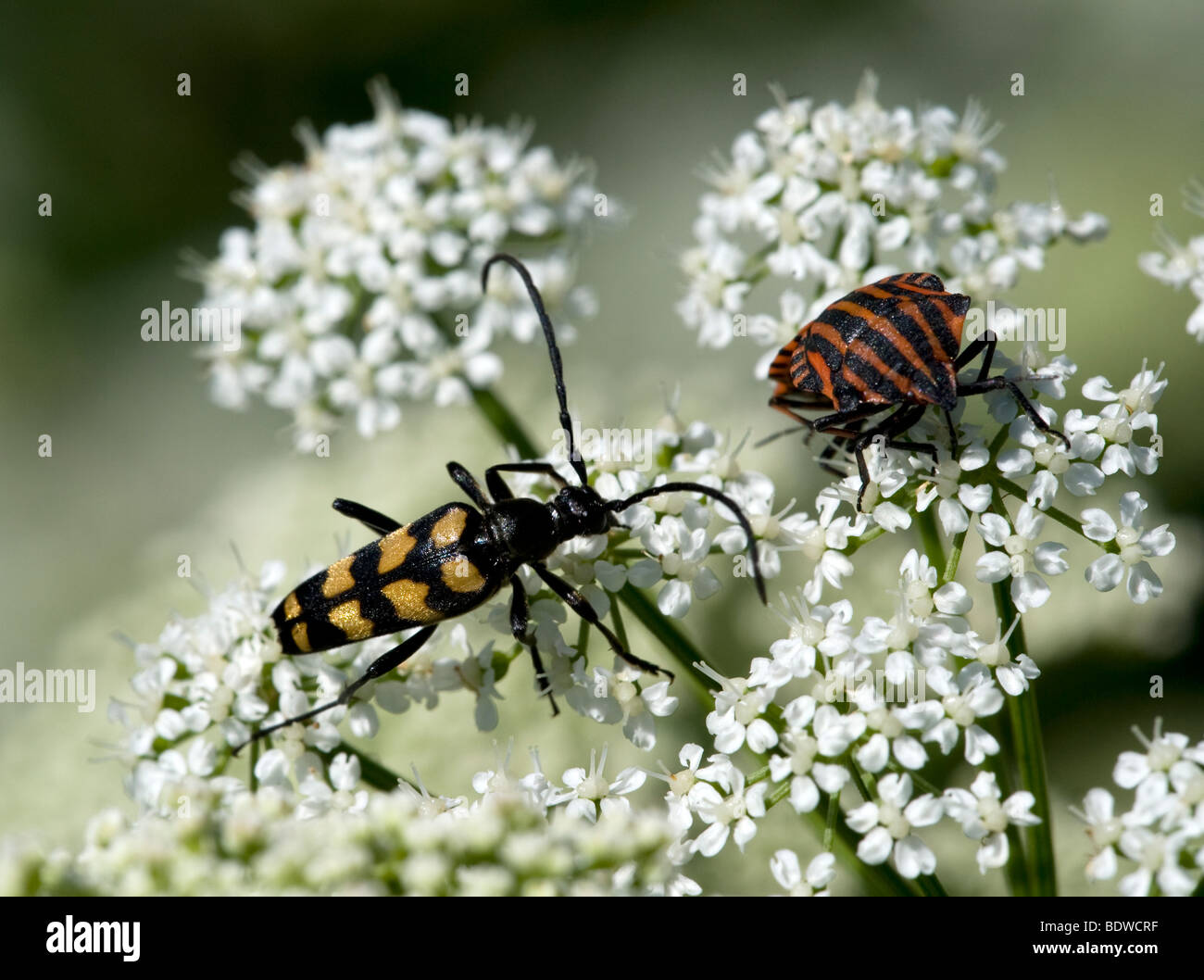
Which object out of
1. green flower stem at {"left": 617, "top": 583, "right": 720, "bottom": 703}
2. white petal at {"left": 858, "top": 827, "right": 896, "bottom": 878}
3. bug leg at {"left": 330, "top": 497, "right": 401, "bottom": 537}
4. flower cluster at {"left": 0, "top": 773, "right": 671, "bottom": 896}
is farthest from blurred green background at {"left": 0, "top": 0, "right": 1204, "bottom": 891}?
flower cluster at {"left": 0, "top": 773, "right": 671, "bottom": 896}

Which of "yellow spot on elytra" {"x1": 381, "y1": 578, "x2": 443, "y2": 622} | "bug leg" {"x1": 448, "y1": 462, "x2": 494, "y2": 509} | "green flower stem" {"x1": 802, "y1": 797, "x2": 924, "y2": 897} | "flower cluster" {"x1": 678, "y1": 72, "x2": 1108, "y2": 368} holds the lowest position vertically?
"green flower stem" {"x1": 802, "y1": 797, "x2": 924, "y2": 897}

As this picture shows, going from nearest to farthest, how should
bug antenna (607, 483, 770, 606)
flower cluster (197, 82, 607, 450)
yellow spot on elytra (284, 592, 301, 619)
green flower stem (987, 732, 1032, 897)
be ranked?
1. green flower stem (987, 732, 1032, 897)
2. bug antenna (607, 483, 770, 606)
3. yellow spot on elytra (284, 592, 301, 619)
4. flower cluster (197, 82, 607, 450)

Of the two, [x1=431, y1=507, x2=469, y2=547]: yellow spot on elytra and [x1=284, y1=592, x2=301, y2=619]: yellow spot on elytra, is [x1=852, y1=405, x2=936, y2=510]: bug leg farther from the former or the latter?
[x1=284, y1=592, x2=301, y2=619]: yellow spot on elytra

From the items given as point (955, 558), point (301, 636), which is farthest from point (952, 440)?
point (301, 636)

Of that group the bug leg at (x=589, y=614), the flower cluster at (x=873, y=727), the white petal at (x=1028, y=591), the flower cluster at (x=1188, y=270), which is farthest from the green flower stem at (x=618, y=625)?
the flower cluster at (x=1188, y=270)

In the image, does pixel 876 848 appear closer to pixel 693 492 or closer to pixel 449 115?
pixel 693 492

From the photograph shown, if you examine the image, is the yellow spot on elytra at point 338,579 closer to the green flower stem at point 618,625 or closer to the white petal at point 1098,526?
the green flower stem at point 618,625
